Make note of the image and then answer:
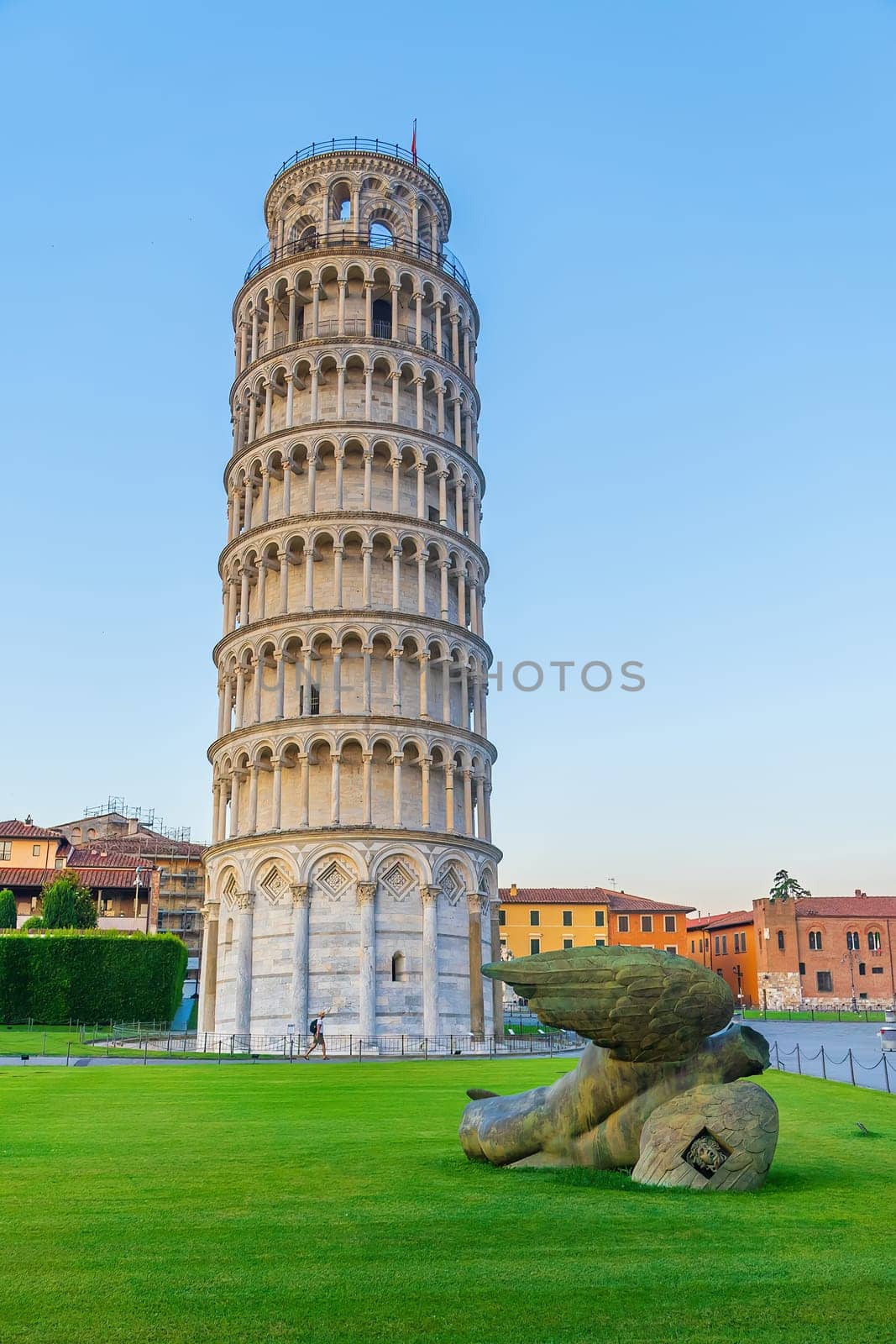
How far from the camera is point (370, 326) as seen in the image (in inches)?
2152

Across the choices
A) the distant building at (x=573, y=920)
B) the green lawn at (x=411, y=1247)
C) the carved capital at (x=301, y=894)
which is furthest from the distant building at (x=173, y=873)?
the green lawn at (x=411, y=1247)

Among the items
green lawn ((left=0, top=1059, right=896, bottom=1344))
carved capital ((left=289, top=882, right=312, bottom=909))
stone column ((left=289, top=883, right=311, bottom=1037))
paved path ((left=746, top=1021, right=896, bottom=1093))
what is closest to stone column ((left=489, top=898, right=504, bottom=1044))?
stone column ((left=289, top=883, right=311, bottom=1037))

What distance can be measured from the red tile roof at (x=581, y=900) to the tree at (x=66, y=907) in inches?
1921

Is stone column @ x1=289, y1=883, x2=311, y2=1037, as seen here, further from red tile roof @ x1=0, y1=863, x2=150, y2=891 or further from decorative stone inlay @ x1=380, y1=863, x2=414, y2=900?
red tile roof @ x1=0, y1=863, x2=150, y2=891

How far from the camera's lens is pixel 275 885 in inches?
1855

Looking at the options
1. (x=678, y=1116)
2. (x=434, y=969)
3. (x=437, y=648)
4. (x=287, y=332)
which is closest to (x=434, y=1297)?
(x=678, y=1116)

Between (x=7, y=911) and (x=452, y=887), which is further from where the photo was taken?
(x=7, y=911)

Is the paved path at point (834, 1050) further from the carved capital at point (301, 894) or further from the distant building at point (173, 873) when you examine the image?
the distant building at point (173, 873)

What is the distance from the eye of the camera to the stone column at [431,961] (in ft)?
148

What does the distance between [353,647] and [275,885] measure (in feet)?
34.9

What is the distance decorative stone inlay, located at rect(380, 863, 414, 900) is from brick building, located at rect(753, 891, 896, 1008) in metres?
63.7

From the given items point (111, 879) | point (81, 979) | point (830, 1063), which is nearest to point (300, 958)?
point (81, 979)

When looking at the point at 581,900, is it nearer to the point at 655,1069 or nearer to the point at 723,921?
the point at 723,921

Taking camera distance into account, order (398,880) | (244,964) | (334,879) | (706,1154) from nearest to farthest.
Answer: (706,1154) → (334,879) → (244,964) → (398,880)
